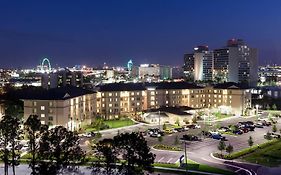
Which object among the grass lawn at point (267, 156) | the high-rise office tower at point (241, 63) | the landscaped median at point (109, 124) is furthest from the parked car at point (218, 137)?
the high-rise office tower at point (241, 63)

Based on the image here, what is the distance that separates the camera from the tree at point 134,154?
15398mm

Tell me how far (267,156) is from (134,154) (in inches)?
370

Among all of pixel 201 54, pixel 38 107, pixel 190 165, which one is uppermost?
pixel 201 54

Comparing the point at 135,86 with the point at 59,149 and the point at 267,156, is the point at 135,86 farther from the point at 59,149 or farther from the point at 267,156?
the point at 59,149

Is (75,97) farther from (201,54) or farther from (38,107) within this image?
(201,54)

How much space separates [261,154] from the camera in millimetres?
22594

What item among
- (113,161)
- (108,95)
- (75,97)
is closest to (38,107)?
(75,97)

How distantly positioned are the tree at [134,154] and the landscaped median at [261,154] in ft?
24.1

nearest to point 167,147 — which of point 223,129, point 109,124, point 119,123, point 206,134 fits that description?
point 206,134

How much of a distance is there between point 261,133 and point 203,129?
405 cm

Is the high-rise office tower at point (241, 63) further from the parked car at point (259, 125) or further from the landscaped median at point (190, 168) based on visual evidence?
the landscaped median at point (190, 168)

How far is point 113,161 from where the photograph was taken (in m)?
15.9

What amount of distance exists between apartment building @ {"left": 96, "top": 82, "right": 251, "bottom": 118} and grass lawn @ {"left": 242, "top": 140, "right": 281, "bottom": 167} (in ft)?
52.2

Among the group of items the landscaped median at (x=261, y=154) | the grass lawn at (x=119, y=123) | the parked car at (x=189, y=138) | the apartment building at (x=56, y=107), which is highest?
the apartment building at (x=56, y=107)
